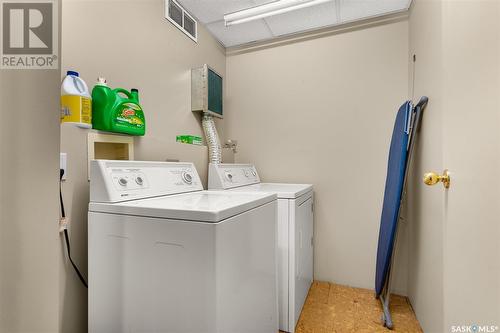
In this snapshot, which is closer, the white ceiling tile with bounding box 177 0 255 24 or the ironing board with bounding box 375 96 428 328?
the ironing board with bounding box 375 96 428 328

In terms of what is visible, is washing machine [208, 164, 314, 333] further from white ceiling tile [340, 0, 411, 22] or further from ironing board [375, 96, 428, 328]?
white ceiling tile [340, 0, 411, 22]

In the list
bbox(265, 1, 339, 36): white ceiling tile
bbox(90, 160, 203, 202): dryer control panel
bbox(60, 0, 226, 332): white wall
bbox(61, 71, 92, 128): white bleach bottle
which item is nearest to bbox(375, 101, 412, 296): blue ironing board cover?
bbox(265, 1, 339, 36): white ceiling tile

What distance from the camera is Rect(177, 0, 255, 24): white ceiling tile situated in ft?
6.60

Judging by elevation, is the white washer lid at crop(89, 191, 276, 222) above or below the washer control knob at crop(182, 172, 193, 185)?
below

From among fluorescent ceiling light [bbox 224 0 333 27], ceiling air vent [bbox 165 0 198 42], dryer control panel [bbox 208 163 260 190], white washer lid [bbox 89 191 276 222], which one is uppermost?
fluorescent ceiling light [bbox 224 0 333 27]

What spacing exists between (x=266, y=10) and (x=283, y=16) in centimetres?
26

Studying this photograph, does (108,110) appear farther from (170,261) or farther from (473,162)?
(473,162)

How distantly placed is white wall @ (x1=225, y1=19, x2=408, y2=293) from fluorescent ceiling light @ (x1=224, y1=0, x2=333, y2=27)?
512mm

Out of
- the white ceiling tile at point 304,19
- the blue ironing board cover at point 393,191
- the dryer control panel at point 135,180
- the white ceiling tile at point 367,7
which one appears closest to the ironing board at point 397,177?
the blue ironing board cover at point 393,191

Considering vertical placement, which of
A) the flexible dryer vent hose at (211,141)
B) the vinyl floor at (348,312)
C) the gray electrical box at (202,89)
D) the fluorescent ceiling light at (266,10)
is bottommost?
the vinyl floor at (348,312)

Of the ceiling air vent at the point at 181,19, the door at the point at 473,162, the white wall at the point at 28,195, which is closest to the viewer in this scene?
the white wall at the point at 28,195

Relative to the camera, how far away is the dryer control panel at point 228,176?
1.97 m

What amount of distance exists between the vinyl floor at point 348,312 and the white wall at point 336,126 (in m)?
0.16

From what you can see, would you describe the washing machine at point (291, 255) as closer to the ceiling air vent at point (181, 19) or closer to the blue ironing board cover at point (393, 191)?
the blue ironing board cover at point (393, 191)
